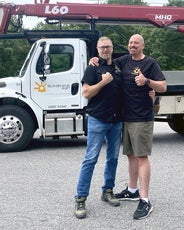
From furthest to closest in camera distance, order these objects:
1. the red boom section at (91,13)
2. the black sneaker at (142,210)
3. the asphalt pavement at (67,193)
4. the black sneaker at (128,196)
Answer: the red boom section at (91,13) < the black sneaker at (128,196) < the black sneaker at (142,210) < the asphalt pavement at (67,193)

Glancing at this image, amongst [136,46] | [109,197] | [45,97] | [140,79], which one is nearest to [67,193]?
[109,197]

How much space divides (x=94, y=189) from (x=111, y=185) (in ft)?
2.18

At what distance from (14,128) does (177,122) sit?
13.8 ft

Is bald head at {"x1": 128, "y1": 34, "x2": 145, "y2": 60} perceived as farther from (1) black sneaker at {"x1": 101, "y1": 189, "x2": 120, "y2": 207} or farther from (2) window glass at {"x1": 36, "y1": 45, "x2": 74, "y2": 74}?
(2) window glass at {"x1": 36, "y1": 45, "x2": 74, "y2": 74}

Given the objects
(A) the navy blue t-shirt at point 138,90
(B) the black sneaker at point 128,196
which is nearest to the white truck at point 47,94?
(B) the black sneaker at point 128,196

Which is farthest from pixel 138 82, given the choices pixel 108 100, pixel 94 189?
pixel 94 189

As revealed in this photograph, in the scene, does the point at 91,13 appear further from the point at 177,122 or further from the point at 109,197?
the point at 109,197

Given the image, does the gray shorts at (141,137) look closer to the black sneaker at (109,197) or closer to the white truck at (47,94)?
the black sneaker at (109,197)

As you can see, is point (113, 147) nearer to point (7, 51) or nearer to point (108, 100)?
point (108, 100)

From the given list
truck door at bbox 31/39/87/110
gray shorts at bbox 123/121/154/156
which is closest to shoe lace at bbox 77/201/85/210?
gray shorts at bbox 123/121/154/156

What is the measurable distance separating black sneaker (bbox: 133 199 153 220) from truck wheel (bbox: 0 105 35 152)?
173 inches

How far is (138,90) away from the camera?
4.89m

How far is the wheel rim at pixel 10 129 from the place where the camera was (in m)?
8.76

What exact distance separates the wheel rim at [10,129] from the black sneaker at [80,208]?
13.4 ft
